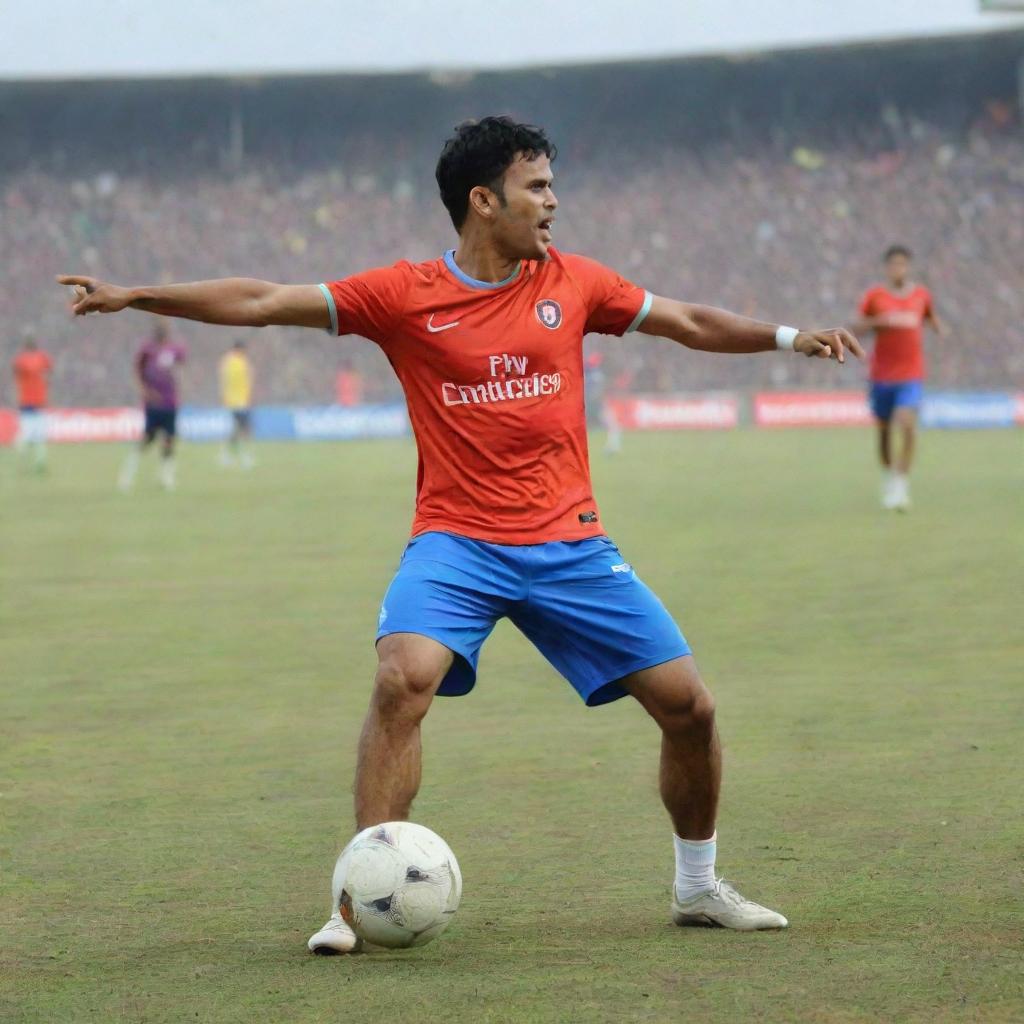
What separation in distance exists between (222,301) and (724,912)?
2120mm

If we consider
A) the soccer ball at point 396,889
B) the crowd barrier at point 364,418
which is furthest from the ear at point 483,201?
the crowd barrier at point 364,418

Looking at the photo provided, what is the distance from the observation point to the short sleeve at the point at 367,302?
502 cm

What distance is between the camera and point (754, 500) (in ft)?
67.2

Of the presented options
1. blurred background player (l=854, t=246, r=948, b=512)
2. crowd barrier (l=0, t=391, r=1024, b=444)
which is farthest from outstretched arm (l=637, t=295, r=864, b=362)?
crowd barrier (l=0, t=391, r=1024, b=444)

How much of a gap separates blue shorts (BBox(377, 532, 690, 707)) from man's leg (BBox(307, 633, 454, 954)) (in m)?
0.13

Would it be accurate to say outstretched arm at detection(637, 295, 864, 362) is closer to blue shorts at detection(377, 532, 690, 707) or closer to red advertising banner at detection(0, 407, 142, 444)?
blue shorts at detection(377, 532, 690, 707)

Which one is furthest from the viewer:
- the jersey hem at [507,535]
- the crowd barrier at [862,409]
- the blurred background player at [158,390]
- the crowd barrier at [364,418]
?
the crowd barrier at [364,418]

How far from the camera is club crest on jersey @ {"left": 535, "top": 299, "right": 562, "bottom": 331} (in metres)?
5.12

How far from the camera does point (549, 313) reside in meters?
5.14

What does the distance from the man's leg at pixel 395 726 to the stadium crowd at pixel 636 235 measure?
4050 centimetres

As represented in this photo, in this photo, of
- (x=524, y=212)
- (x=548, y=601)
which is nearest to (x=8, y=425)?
(x=524, y=212)

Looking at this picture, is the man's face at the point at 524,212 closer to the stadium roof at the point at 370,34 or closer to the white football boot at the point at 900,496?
the white football boot at the point at 900,496

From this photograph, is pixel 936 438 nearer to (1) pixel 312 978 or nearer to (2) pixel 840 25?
(2) pixel 840 25

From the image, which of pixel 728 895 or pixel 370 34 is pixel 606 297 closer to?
pixel 728 895
